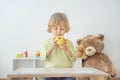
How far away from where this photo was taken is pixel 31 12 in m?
2.80

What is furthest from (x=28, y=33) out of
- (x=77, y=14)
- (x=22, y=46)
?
(x=77, y=14)

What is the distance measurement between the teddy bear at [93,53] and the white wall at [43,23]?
0.24 m

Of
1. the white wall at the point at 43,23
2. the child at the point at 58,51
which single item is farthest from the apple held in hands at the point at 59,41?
the white wall at the point at 43,23

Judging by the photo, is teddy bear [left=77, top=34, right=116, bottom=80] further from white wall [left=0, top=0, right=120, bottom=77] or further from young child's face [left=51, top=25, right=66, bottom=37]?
young child's face [left=51, top=25, right=66, bottom=37]

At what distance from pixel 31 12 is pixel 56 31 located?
4.98 ft

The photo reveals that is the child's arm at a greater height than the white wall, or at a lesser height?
lesser

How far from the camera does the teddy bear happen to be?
98.2 inches

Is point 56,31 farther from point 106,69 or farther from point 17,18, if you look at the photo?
point 17,18

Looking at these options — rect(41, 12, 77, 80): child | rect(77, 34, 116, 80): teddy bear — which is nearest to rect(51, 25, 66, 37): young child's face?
rect(41, 12, 77, 80): child

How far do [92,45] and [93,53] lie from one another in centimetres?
9

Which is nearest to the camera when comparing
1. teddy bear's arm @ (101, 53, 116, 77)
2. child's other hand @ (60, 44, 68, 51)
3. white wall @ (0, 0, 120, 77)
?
child's other hand @ (60, 44, 68, 51)

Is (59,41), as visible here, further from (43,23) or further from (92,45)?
(43,23)

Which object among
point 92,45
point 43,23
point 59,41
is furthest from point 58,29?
point 43,23

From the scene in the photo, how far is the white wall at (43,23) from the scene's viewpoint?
276cm
